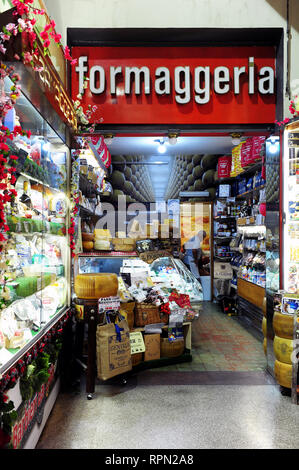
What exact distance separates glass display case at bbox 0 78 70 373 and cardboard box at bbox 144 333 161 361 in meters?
1.13

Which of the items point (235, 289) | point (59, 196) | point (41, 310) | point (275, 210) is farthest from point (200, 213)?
point (41, 310)

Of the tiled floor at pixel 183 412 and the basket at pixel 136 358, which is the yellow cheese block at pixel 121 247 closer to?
the basket at pixel 136 358

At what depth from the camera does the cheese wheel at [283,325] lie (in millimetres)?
3461

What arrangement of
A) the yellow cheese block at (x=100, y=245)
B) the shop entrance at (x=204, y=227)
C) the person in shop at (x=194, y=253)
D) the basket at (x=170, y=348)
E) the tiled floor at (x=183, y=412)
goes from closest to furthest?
1. the tiled floor at (x=183, y=412)
2. the basket at (x=170, y=348)
3. the yellow cheese block at (x=100, y=245)
4. the shop entrance at (x=204, y=227)
5. the person in shop at (x=194, y=253)

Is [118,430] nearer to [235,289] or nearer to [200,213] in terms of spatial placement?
[235,289]

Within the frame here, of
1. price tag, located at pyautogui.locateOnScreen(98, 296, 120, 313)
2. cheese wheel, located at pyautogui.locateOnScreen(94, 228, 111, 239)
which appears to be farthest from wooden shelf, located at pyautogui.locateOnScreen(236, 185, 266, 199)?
price tag, located at pyautogui.locateOnScreen(98, 296, 120, 313)

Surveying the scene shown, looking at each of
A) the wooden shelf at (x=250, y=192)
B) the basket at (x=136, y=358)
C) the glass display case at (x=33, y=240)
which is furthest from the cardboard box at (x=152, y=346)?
the wooden shelf at (x=250, y=192)

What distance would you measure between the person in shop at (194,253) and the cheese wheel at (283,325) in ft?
16.0

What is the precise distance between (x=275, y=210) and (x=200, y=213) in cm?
499

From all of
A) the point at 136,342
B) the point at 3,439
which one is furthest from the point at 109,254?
the point at 3,439

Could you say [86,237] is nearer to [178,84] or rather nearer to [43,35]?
[178,84]

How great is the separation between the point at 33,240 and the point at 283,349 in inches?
104

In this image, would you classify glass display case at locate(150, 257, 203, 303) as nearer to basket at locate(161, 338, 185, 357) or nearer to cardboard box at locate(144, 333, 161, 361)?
basket at locate(161, 338, 185, 357)

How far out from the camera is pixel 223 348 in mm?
5000
